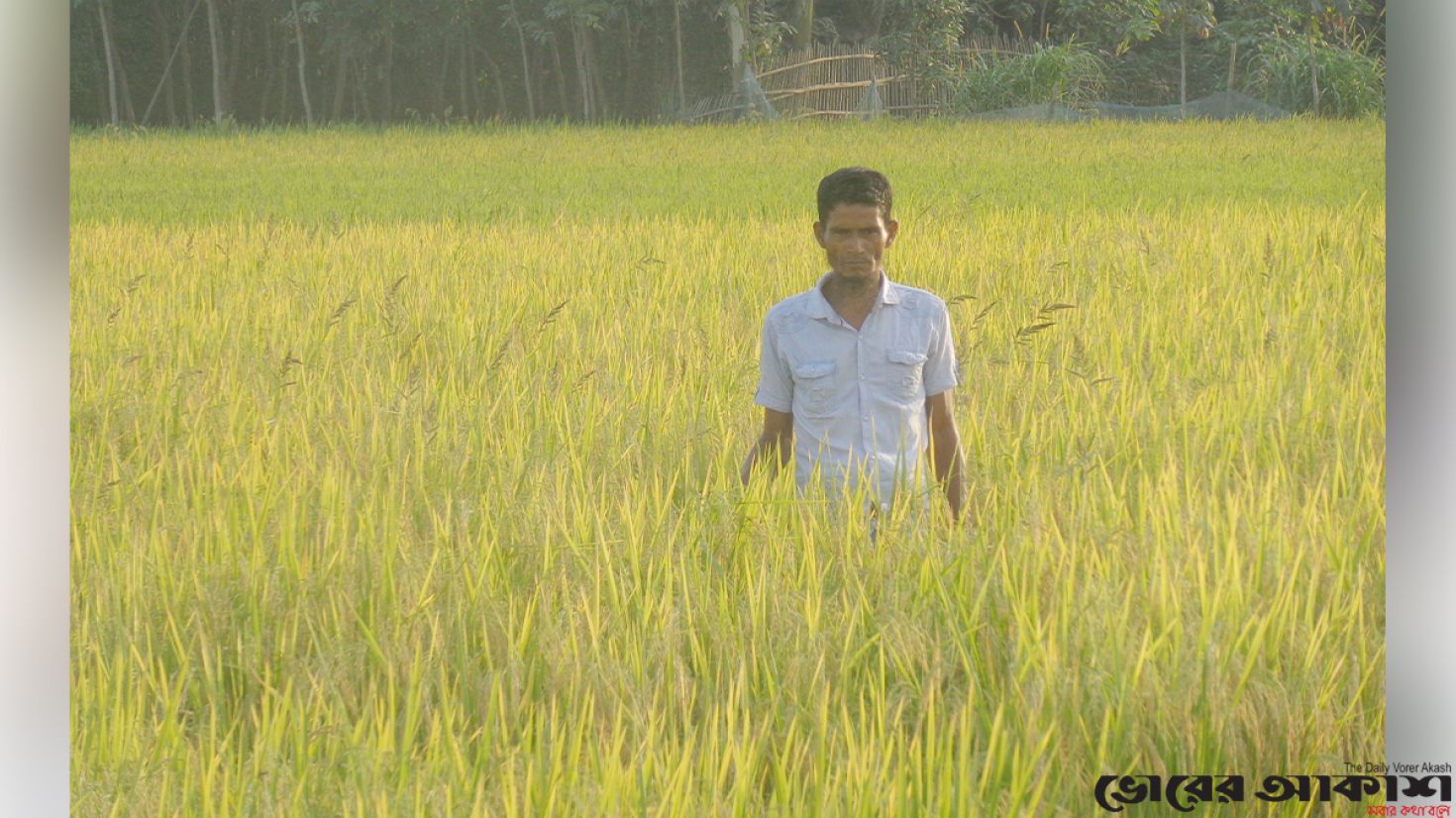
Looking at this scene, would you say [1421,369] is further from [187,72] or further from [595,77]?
[187,72]

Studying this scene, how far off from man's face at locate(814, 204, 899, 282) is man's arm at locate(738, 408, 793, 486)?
0.77ft

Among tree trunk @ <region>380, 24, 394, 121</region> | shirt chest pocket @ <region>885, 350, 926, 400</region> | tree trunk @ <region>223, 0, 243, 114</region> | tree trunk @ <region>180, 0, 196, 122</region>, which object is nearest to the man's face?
shirt chest pocket @ <region>885, 350, 926, 400</region>

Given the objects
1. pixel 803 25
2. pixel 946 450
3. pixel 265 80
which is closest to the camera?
pixel 946 450

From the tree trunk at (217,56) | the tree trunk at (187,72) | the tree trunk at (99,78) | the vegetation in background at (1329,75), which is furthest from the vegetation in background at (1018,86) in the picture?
the tree trunk at (99,78)

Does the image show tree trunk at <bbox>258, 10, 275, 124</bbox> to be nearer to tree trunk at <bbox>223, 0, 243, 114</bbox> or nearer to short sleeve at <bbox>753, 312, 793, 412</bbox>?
tree trunk at <bbox>223, 0, 243, 114</bbox>

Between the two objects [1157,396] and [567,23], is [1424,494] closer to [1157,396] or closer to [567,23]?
[1157,396]

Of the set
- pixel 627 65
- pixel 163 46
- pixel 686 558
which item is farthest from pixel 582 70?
pixel 686 558

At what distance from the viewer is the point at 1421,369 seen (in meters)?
1.29

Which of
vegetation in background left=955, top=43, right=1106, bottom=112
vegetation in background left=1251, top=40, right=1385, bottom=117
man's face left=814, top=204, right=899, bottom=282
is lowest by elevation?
man's face left=814, top=204, right=899, bottom=282

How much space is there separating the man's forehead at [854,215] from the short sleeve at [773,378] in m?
0.19

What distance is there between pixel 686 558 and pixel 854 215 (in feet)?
1.50

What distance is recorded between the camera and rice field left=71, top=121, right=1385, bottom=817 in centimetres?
123

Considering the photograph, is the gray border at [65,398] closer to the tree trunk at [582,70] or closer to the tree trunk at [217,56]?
the tree trunk at [582,70]

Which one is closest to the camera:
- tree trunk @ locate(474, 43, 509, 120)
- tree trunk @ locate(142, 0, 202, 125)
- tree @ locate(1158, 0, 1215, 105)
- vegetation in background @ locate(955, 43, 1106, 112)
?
tree @ locate(1158, 0, 1215, 105)
